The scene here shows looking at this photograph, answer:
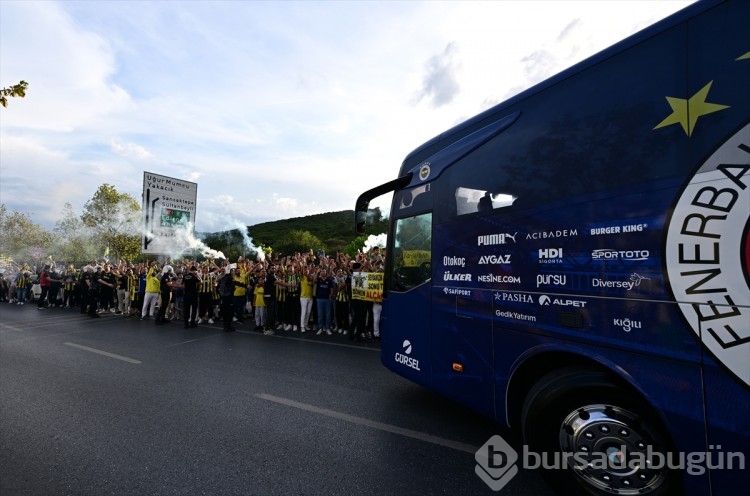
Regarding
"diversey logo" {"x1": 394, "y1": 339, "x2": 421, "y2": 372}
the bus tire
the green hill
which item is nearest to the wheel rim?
the bus tire

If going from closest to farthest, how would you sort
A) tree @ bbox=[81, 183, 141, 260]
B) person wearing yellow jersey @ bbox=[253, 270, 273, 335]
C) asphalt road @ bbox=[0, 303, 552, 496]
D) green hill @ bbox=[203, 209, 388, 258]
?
1. asphalt road @ bbox=[0, 303, 552, 496]
2. person wearing yellow jersey @ bbox=[253, 270, 273, 335]
3. tree @ bbox=[81, 183, 141, 260]
4. green hill @ bbox=[203, 209, 388, 258]

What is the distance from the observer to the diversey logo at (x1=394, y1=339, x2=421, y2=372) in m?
4.29

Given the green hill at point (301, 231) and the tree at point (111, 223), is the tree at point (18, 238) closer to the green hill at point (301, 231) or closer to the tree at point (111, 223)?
the tree at point (111, 223)

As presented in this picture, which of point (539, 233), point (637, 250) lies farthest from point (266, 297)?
point (637, 250)

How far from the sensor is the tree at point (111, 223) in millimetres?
40156

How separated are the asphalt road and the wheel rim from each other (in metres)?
0.46

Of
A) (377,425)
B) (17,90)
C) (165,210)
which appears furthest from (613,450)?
(165,210)

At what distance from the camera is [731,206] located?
207cm

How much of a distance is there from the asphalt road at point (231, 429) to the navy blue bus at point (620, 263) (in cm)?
78

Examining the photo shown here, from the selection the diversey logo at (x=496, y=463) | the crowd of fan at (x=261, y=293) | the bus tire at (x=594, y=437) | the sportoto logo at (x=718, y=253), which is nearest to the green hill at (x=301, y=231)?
the crowd of fan at (x=261, y=293)

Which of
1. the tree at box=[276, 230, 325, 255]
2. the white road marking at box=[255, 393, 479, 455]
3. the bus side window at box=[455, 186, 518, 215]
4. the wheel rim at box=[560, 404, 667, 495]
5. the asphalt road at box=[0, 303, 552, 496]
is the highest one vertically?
the tree at box=[276, 230, 325, 255]

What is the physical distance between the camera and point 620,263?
97.9 inches

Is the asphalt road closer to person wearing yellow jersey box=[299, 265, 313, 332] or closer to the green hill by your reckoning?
person wearing yellow jersey box=[299, 265, 313, 332]

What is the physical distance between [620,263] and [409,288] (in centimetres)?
233
